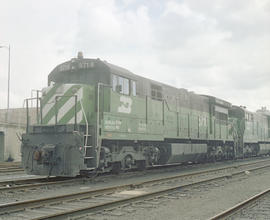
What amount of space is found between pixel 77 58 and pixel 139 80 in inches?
98.3

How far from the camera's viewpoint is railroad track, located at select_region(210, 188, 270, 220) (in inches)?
240

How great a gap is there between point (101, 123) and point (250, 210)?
5.15m

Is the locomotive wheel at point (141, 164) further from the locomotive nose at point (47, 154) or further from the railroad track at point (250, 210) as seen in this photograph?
the railroad track at point (250, 210)

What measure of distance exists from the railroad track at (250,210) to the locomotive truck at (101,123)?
4.52 metres

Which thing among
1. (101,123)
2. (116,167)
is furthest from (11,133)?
(101,123)

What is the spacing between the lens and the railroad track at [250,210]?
6100 millimetres

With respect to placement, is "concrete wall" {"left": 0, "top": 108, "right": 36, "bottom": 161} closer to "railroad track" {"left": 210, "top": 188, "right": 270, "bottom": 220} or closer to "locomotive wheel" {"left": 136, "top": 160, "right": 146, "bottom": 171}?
"locomotive wheel" {"left": 136, "top": 160, "right": 146, "bottom": 171}

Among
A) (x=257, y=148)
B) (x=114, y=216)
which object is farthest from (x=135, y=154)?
(x=257, y=148)

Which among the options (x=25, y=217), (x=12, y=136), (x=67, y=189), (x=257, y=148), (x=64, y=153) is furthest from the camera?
(x=257, y=148)

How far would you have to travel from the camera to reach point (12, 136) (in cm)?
2438

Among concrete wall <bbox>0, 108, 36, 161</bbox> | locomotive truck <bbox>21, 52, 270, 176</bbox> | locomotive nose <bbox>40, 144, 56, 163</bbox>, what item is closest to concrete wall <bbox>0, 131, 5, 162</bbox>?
concrete wall <bbox>0, 108, 36, 161</bbox>

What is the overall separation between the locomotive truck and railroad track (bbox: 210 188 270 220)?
178 inches

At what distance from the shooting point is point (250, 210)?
6.75m

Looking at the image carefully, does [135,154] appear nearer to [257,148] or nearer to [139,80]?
[139,80]
